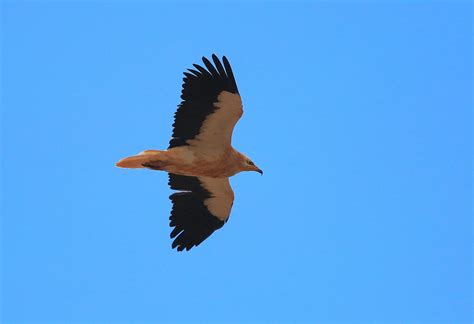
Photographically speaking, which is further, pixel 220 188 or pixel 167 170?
pixel 220 188

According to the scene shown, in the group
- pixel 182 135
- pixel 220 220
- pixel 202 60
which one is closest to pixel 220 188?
pixel 220 220

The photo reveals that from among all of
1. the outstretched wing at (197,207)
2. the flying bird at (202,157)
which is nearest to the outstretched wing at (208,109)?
the flying bird at (202,157)

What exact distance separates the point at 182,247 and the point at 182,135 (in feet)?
7.88

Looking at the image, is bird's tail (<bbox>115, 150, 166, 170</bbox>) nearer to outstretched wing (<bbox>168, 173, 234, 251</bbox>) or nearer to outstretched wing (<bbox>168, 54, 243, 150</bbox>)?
outstretched wing (<bbox>168, 54, 243, 150</bbox>)

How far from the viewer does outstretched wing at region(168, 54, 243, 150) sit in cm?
1522

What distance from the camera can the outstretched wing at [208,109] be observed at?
15219 mm

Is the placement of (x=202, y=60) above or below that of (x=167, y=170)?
above

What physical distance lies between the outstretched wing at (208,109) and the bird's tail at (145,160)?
37 cm

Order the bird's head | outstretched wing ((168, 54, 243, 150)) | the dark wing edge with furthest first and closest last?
the dark wing edge → the bird's head → outstretched wing ((168, 54, 243, 150))

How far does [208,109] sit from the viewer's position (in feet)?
51.1

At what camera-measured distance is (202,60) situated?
1521 cm

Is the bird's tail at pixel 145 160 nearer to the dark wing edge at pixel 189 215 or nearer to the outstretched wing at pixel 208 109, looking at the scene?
the outstretched wing at pixel 208 109

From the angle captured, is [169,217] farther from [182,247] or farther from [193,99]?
[193,99]

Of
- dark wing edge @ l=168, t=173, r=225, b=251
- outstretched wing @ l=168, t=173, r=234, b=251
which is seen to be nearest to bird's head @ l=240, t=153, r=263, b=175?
outstretched wing @ l=168, t=173, r=234, b=251
